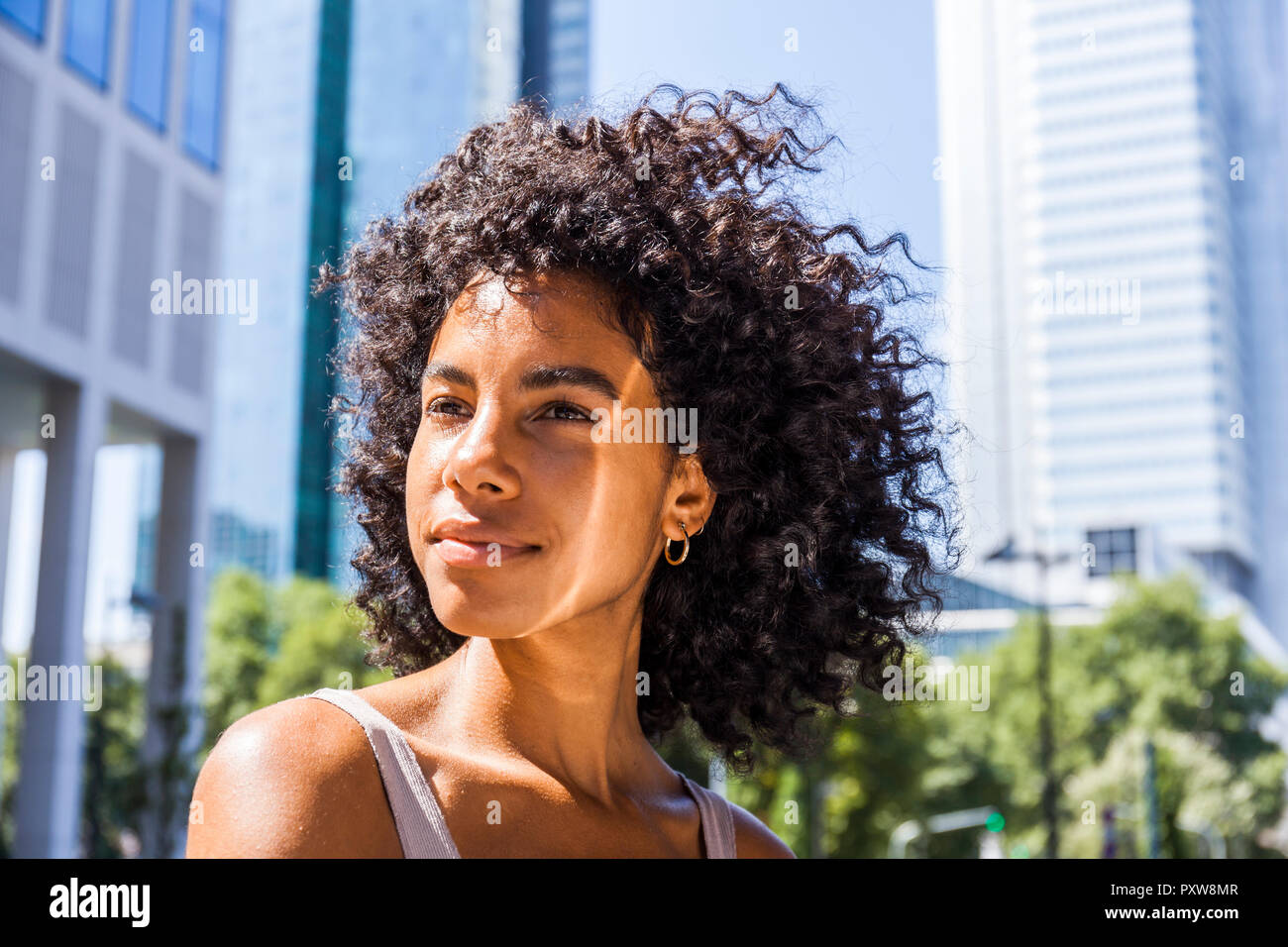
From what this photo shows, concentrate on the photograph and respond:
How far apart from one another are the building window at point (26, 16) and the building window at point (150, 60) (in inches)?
87.4

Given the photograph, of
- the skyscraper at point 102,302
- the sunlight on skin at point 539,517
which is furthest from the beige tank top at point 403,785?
the skyscraper at point 102,302

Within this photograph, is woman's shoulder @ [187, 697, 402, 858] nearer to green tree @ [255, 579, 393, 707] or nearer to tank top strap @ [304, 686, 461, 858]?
tank top strap @ [304, 686, 461, 858]

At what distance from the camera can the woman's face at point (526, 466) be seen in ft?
6.04

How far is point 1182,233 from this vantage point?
77562 mm

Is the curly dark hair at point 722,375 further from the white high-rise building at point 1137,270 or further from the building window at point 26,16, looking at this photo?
the white high-rise building at point 1137,270

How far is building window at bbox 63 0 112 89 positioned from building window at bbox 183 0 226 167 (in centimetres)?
172

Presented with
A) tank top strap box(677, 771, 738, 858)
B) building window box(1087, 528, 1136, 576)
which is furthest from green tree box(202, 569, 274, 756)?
building window box(1087, 528, 1136, 576)

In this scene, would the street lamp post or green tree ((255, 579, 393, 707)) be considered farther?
green tree ((255, 579, 393, 707))

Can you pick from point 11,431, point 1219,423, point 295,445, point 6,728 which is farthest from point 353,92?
point 1219,423

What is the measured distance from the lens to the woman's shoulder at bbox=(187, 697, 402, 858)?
65.1 inches

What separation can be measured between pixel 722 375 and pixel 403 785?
828mm

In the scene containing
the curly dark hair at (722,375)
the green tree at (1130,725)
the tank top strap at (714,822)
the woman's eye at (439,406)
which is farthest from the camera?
the green tree at (1130,725)

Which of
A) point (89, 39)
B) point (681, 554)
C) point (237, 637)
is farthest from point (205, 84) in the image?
point (681, 554)

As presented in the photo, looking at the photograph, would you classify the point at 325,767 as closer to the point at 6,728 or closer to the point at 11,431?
the point at 11,431
